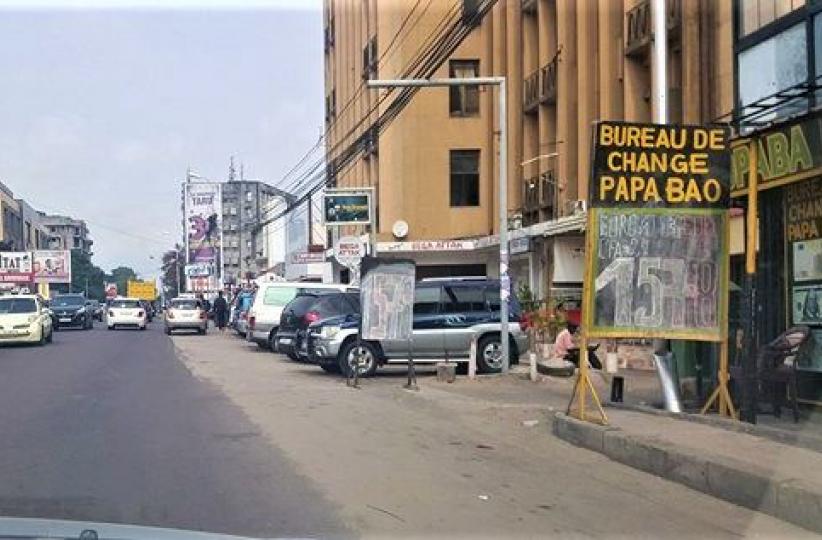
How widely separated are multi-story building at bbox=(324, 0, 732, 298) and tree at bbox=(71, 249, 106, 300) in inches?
4430

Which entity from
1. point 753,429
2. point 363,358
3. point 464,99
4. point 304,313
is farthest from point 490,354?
point 464,99

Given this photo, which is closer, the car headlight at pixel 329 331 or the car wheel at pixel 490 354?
the car headlight at pixel 329 331

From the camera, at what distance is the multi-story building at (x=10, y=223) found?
96.3m

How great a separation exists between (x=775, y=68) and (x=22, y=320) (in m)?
23.2

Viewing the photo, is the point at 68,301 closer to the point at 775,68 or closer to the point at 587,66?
the point at 587,66

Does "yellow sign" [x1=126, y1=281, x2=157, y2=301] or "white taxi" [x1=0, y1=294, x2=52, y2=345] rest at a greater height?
"yellow sign" [x1=126, y1=281, x2=157, y2=301]

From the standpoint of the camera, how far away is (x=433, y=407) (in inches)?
602

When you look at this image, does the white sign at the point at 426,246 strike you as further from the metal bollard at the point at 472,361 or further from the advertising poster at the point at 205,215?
the advertising poster at the point at 205,215

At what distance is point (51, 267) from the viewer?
324 ft

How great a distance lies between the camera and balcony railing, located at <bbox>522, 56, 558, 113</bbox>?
2925cm

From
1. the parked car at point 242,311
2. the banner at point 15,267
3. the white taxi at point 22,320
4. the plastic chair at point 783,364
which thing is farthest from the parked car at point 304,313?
the banner at point 15,267

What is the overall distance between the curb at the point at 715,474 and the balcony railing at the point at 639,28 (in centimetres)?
1251

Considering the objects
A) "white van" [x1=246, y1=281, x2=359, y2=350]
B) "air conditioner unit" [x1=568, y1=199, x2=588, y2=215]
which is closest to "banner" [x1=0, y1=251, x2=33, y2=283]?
"white van" [x1=246, y1=281, x2=359, y2=350]

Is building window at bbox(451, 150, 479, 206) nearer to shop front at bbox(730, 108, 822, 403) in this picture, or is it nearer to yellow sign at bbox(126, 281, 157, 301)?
shop front at bbox(730, 108, 822, 403)
